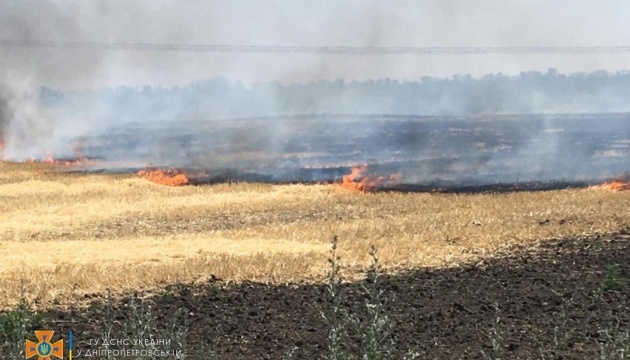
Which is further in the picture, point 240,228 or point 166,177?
point 166,177

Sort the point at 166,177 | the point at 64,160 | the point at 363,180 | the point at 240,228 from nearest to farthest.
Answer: the point at 240,228
the point at 363,180
the point at 166,177
the point at 64,160

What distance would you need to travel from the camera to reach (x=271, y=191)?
35344 millimetres

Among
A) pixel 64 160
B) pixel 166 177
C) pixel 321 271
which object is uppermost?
pixel 64 160

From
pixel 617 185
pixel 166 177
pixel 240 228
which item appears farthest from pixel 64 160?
pixel 617 185

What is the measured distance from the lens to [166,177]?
42.7m

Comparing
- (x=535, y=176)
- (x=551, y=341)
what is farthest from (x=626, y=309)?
(x=535, y=176)

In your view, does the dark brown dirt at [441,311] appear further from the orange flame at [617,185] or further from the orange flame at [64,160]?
the orange flame at [64,160]

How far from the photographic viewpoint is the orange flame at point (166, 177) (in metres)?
40.7

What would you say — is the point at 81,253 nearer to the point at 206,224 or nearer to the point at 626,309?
the point at 206,224

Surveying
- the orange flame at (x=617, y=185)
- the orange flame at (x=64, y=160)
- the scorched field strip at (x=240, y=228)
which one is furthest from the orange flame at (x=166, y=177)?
the orange flame at (x=617, y=185)

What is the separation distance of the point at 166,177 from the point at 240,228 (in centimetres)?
1879

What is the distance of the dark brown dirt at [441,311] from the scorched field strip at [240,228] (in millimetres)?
1172

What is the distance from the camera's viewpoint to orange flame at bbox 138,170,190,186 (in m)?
40.7

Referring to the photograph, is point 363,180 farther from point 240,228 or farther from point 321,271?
point 321,271
